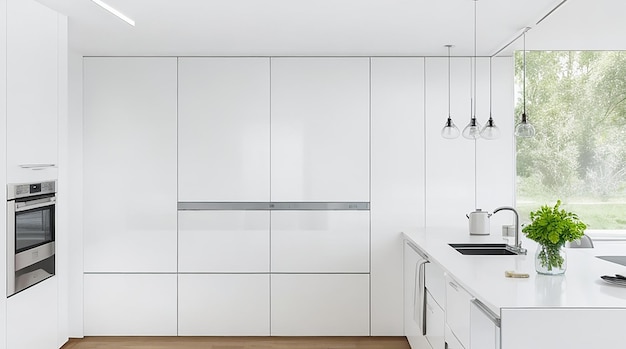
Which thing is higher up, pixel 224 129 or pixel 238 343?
pixel 224 129

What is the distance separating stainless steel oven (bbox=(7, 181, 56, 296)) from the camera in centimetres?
302

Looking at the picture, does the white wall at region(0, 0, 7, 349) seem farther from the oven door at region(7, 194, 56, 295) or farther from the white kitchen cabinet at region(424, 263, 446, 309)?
the white kitchen cabinet at region(424, 263, 446, 309)

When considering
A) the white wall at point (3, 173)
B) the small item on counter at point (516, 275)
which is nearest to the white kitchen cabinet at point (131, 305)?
the white wall at point (3, 173)

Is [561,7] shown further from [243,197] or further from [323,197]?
[243,197]

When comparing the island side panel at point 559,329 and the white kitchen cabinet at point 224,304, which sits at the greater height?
the island side panel at point 559,329

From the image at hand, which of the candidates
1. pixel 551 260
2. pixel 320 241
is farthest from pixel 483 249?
pixel 320 241

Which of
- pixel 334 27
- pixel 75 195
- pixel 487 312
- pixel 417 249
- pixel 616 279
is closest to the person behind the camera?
pixel 487 312

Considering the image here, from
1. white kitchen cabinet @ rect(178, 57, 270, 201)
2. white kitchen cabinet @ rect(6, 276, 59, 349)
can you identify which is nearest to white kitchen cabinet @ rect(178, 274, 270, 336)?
white kitchen cabinet @ rect(178, 57, 270, 201)

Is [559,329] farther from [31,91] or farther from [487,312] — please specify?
[31,91]

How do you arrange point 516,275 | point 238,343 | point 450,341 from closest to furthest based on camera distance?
1. point 516,275
2. point 450,341
3. point 238,343

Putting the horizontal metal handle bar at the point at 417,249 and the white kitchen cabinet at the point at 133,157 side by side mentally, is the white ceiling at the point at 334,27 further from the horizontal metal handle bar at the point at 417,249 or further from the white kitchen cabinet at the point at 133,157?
the horizontal metal handle bar at the point at 417,249

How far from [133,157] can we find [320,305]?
2.00m

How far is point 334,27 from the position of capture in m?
3.93

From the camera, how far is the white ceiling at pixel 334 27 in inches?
135
